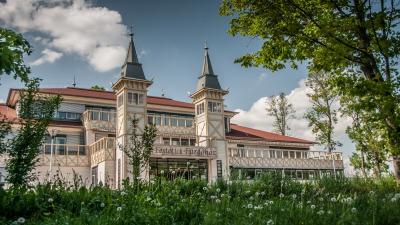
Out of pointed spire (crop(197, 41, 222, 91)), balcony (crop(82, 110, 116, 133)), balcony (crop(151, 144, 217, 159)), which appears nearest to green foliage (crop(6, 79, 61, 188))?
balcony (crop(151, 144, 217, 159))

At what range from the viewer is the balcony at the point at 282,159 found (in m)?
37.8

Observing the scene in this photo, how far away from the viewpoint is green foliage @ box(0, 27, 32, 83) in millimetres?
5516

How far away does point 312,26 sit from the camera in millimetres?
11875

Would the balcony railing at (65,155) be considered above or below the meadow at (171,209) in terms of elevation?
above

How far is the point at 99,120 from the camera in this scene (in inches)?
1374

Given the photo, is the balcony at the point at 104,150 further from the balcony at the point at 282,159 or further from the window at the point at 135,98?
the balcony at the point at 282,159

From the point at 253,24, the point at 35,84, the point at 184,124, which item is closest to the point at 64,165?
the point at 184,124

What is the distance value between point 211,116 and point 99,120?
9.57 metres

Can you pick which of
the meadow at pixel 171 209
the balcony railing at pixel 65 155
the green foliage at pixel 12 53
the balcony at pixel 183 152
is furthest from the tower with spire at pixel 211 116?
the green foliage at pixel 12 53

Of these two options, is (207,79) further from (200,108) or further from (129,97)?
(129,97)

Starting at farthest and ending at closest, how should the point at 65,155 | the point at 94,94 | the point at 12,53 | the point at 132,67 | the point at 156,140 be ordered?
the point at 94,94 → the point at 156,140 → the point at 132,67 → the point at 65,155 → the point at 12,53

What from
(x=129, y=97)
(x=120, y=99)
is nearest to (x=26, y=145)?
(x=129, y=97)

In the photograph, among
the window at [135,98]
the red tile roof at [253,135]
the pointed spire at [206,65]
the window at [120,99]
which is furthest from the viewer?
the red tile roof at [253,135]

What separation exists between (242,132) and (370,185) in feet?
104
